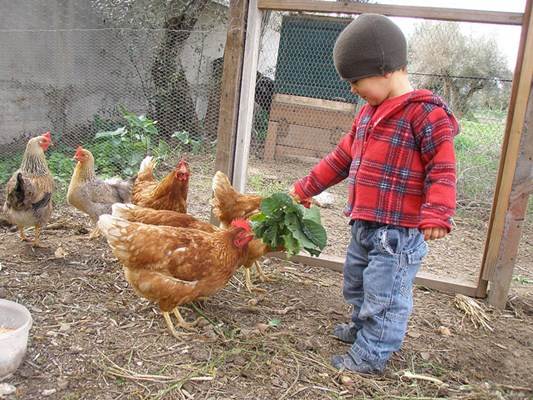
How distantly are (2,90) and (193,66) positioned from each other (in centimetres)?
279

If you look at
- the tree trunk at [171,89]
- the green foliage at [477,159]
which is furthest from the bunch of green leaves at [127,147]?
the green foliage at [477,159]

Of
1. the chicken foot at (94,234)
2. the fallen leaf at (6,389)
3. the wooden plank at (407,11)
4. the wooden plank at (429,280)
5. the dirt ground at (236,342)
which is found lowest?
the fallen leaf at (6,389)

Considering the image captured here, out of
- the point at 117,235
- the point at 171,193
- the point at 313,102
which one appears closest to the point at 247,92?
the point at 171,193

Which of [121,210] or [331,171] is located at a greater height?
[331,171]

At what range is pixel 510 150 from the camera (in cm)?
314

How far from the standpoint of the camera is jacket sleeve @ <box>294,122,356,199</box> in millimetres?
2658

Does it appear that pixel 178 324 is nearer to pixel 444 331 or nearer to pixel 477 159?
pixel 444 331

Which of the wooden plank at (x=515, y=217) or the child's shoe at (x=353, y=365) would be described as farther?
the wooden plank at (x=515, y=217)

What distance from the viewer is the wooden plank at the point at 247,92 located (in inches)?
135

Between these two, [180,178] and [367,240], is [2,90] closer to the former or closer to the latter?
[180,178]

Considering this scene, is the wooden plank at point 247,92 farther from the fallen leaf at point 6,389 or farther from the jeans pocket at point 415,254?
the fallen leaf at point 6,389

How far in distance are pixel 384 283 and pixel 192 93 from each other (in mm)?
5602

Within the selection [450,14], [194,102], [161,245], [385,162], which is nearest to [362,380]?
→ [385,162]

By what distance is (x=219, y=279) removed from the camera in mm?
2793
